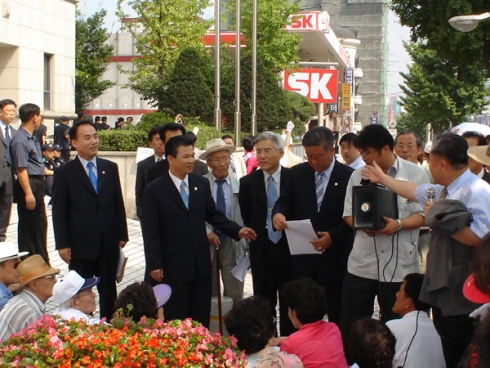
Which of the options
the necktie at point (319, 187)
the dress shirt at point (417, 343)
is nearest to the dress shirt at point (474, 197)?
the dress shirt at point (417, 343)

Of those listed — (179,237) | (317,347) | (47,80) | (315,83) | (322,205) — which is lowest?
(317,347)

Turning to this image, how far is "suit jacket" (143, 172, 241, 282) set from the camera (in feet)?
19.5

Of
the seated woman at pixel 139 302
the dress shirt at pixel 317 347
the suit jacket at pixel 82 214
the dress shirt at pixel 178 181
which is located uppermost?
the dress shirt at pixel 178 181

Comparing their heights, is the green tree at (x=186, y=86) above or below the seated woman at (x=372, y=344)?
above

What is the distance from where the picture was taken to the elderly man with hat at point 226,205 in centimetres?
705

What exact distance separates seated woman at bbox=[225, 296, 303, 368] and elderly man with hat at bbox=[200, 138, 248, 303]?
2526 millimetres

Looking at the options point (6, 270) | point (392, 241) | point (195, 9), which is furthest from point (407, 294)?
point (195, 9)

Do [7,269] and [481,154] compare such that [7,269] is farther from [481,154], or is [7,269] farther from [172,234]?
[481,154]

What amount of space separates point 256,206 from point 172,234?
93cm

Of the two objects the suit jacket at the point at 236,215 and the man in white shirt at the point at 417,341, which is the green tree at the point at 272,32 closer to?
the suit jacket at the point at 236,215

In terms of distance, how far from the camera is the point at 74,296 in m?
5.12

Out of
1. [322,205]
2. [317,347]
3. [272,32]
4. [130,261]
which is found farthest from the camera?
[272,32]

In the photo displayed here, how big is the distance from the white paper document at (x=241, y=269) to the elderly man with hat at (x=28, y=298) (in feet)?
6.74

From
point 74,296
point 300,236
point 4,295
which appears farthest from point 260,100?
point 74,296
